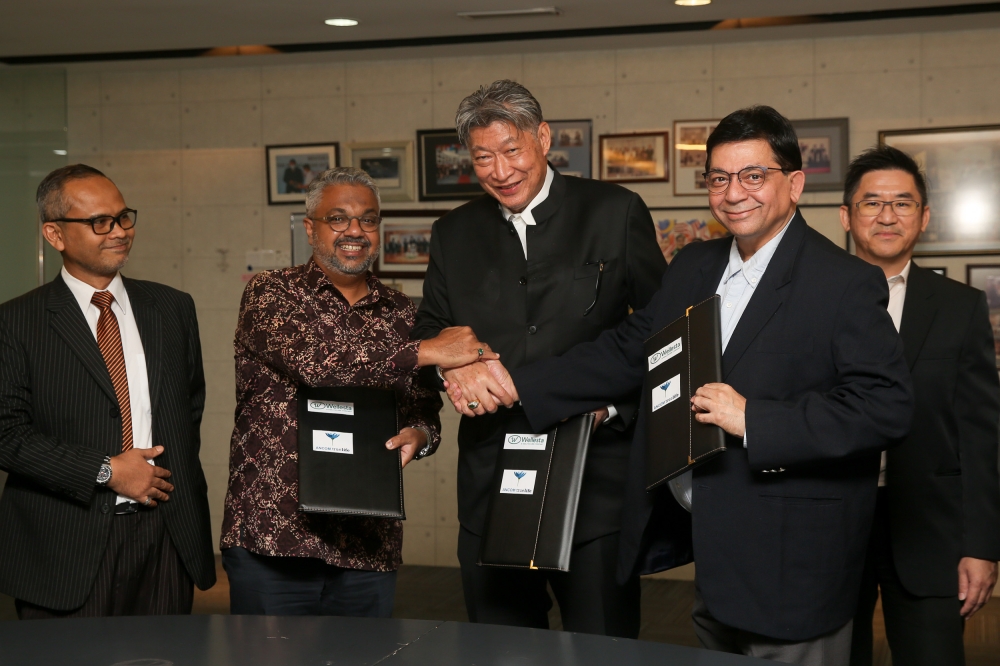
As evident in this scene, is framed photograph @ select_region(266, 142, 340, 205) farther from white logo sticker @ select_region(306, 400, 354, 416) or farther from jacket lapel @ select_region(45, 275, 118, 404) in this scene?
white logo sticker @ select_region(306, 400, 354, 416)

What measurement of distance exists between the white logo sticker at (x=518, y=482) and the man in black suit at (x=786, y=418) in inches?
14.5

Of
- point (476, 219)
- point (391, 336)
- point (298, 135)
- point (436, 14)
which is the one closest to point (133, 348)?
point (391, 336)

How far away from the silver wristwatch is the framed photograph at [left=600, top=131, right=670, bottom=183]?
156 inches

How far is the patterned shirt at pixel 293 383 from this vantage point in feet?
8.38

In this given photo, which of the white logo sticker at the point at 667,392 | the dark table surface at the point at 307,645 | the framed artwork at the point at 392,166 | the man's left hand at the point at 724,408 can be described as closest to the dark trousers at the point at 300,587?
the dark table surface at the point at 307,645

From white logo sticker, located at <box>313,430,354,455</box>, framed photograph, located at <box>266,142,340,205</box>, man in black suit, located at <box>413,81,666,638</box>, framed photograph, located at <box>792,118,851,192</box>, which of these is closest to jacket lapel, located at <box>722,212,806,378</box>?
man in black suit, located at <box>413,81,666,638</box>

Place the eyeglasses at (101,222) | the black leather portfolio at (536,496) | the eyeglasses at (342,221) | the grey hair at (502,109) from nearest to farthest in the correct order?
the black leather portfolio at (536,496)
the grey hair at (502,109)
the eyeglasses at (101,222)
the eyeglasses at (342,221)

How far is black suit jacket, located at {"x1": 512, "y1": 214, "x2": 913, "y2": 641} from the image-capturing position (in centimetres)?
198

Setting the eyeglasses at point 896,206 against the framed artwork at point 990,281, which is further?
the framed artwork at point 990,281

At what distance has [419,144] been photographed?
628cm

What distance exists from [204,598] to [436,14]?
11.1 feet

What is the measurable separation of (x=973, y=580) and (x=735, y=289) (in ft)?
3.56

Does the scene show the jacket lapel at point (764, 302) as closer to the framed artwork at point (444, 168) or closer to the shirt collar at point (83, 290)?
the shirt collar at point (83, 290)

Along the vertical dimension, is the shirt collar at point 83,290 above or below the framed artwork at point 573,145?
below
